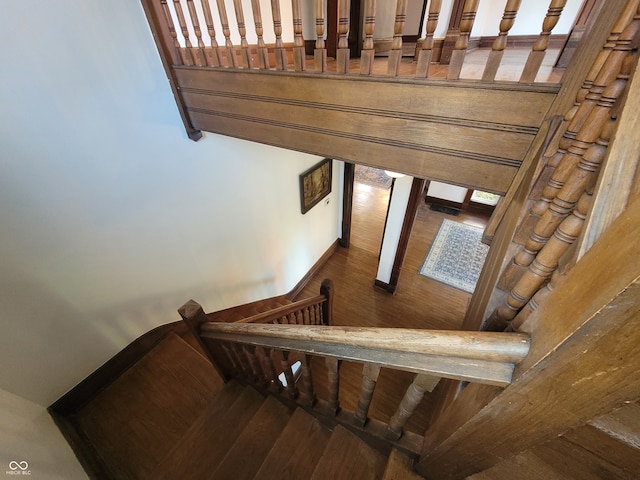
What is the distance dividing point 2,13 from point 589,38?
1.92 metres

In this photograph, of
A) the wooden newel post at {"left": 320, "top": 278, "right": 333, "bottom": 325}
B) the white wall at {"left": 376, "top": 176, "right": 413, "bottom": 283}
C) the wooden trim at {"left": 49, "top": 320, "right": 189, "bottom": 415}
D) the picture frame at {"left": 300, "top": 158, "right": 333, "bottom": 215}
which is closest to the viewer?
the wooden trim at {"left": 49, "top": 320, "right": 189, "bottom": 415}

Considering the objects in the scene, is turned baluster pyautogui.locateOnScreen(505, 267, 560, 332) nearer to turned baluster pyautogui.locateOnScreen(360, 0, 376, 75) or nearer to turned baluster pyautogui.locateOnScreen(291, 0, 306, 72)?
turned baluster pyautogui.locateOnScreen(360, 0, 376, 75)

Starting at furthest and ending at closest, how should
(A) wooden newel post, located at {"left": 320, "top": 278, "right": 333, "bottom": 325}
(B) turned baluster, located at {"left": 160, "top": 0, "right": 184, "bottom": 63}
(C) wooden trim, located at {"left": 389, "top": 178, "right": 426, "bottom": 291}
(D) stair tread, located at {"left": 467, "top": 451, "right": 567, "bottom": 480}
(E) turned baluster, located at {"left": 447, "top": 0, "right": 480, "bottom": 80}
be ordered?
(C) wooden trim, located at {"left": 389, "top": 178, "right": 426, "bottom": 291}, (A) wooden newel post, located at {"left": 320, "top": 278, "right": 333, "bottom": 325}, (B) turned baluster, located at {"left": 160, "top": 0, "right": 184, "bottom": 63}, (E) turned baluster, located at {"left": 447, "top": 0, "right": 480, "bottom": 80}, (D) stair tread, located at {"left": 467, "top": 451, "right": 567, "bottom": 480}

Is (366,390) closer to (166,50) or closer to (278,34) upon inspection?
(278,34)

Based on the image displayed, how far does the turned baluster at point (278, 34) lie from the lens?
93 cm

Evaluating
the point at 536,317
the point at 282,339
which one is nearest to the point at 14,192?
the point at 282,339

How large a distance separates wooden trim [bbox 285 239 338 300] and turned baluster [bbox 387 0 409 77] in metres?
3.07

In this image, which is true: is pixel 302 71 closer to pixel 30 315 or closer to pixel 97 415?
pixel 30 315

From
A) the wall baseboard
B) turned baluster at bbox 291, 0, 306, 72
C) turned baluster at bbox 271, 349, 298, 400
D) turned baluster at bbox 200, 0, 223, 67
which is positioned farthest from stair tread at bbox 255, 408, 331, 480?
the wall baseboard

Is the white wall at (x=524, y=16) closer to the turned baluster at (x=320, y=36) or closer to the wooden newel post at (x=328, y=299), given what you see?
the turned baluster at (x=320, y=36)

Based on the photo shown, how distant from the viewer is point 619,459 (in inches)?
18.6

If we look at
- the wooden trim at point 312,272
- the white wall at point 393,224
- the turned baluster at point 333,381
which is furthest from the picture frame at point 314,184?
the turned baluster at point 333,381

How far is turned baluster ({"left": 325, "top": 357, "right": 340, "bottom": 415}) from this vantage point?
876mm

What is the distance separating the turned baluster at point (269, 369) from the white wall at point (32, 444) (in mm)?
885
